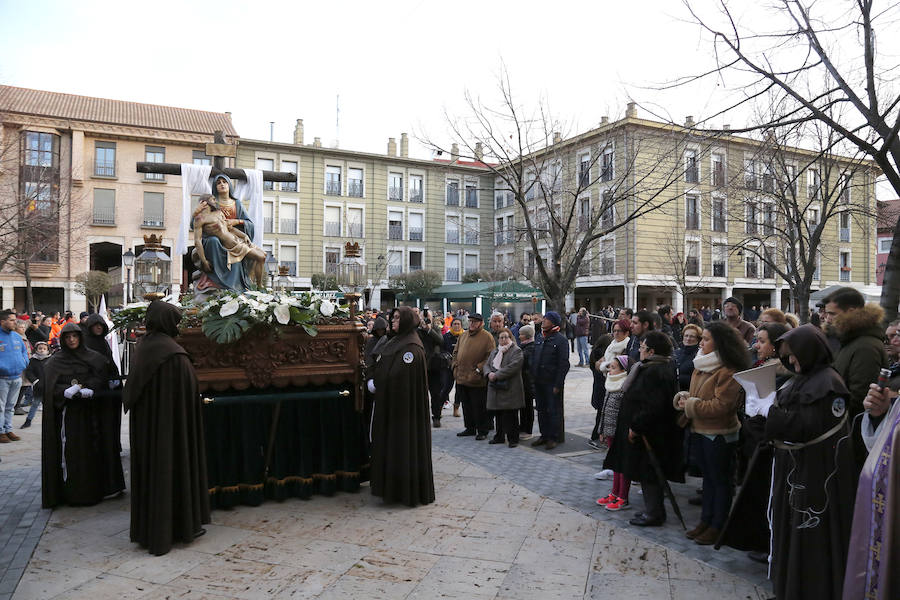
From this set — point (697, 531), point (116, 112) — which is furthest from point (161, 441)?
point (116, 112)

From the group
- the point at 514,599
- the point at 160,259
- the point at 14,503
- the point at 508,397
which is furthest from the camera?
the point at 508,397

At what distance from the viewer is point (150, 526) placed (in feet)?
15.0

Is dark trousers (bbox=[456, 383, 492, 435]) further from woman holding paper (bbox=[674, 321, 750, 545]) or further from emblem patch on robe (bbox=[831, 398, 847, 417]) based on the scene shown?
emblem patch on robe (bbox=[831, 398, 847, 417])

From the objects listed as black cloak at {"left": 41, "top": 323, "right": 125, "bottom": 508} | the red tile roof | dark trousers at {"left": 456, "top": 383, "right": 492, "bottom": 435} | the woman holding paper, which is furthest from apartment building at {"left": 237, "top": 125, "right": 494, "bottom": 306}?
the woman holding paper

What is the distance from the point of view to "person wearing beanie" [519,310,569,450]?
326 inches

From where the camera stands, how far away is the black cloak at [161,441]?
180 inches

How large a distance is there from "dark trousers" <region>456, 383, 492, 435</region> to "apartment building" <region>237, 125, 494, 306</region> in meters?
27.7

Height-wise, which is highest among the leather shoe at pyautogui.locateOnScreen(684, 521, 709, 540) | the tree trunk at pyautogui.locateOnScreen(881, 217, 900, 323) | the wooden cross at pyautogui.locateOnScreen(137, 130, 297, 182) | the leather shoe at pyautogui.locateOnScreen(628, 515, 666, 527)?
the wooden cross at pyautogui.locateOnScreen(137, 130, 297, 182)

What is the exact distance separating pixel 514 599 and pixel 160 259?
5498 millimetres

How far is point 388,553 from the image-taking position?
461 cm

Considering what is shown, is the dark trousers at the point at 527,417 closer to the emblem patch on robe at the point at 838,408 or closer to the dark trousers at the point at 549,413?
the dark trousers at the point at 549,413

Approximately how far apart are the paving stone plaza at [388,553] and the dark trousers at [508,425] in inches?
78.0

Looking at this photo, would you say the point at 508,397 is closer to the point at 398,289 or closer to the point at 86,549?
the point at 86,549

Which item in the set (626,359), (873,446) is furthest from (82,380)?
(873,446)
